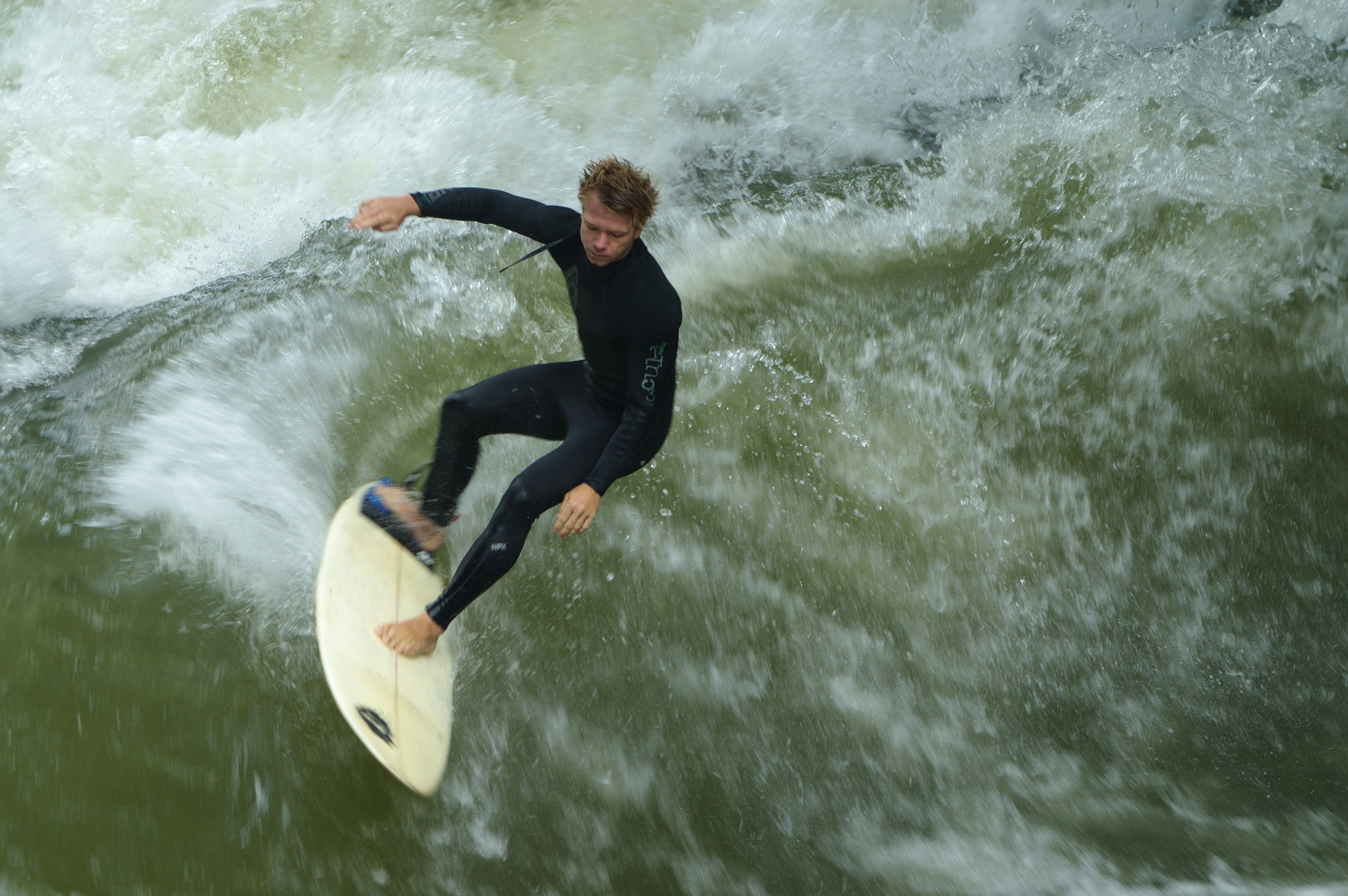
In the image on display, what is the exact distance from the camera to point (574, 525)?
2475 mm

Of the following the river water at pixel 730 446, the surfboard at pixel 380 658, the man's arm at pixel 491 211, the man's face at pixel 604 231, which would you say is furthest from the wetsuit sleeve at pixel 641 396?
the river water at pixel 730 446

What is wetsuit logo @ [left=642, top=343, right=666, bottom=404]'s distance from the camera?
2.49m

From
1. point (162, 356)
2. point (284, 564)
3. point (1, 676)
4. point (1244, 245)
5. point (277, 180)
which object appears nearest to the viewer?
point (1, 676)

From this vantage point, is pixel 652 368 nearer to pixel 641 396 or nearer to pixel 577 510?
pixel 641 396

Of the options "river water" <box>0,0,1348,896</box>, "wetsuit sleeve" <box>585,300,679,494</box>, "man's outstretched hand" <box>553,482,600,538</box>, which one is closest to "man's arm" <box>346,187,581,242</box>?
"wetsuit sleeve" <box>585,300,679,494</box>

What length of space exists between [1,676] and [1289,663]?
13.9 feet

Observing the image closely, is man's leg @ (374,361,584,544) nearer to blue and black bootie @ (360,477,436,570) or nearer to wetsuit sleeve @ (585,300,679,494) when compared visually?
blue and black bootie @ (360,477,436,570)

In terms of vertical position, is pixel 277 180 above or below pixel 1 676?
above

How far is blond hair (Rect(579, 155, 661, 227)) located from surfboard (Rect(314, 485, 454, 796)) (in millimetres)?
1218

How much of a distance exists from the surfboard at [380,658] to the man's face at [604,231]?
44.0 inches

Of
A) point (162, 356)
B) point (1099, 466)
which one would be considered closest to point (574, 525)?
point (162, 356)

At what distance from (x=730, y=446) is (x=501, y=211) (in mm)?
1462

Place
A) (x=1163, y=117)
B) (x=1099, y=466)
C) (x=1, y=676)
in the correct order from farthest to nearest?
(x=1163, y=117)
(x=1099, y=466)
(x=1, y=676)

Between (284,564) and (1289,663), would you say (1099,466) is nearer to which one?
(1289,663)
